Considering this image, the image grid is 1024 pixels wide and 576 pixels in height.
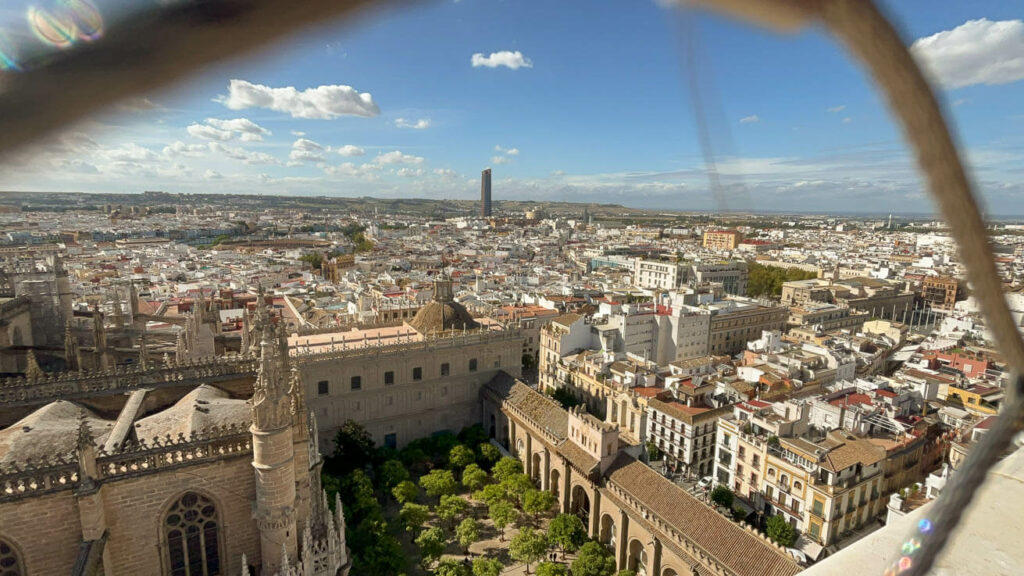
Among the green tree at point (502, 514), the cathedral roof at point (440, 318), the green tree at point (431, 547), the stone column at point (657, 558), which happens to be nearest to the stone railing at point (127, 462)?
the green tree at point (431, 547)

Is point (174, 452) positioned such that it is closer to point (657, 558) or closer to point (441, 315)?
point (657, 558)

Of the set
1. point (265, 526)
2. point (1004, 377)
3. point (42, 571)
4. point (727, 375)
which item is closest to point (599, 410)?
point (727, 375)

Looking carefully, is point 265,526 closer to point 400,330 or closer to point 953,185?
point 953,185

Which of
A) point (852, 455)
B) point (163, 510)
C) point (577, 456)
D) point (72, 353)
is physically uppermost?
point (72, 353)

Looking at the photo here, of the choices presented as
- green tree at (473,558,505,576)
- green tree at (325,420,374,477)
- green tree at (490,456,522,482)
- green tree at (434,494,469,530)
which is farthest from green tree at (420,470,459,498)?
green tree at (473,558,505,576)

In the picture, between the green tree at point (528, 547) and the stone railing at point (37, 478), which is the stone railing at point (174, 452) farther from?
the green tree at point (528, 547)

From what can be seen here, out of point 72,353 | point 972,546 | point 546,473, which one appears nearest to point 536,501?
point 546,473

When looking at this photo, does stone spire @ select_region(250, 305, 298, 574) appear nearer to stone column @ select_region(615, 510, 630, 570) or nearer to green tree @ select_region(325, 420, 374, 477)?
stone column @ select_region(615, 510, 630, 570)
